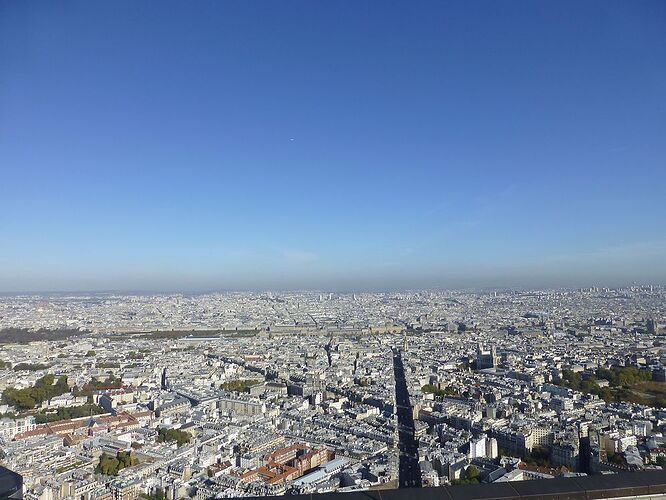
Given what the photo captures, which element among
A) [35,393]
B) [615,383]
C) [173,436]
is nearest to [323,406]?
[173,436]

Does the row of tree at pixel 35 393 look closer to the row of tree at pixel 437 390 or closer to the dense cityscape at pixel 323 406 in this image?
the dense cityscape at pixel 323 406

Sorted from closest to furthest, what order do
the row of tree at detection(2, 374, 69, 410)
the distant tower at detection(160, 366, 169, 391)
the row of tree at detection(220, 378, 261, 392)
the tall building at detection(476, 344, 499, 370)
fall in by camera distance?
the row of tree at detection(2, 374, 69, 410) < the row of tree at detection(220, 378, 261, 392) < the distant tower at detection(160, 366, 169, 391) < the tall building at detection(476, 344, 499, 370)

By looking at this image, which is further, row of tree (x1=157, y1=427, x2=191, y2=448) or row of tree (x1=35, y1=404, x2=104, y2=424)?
row of tree (x1=35, y1=404, x2=104, y2=424)

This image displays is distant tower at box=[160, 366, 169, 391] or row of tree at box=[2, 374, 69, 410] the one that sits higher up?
row of tree at box=[2, 374, 69, 410]

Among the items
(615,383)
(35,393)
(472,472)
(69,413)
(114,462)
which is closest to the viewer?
(472,472)

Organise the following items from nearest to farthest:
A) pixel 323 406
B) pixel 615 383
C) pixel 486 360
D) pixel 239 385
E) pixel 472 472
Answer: pixel 472 472 → pixel 323 406 → pixel 615 383 → pixel 239 385 → pixel 486 360

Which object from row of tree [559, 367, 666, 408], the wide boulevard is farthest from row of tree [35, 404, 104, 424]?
row of tree [559, 367, 666, 408]

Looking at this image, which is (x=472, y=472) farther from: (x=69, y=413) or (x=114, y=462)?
(x=69, y=413)

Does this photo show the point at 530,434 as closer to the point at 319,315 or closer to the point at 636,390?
the point at 636,390

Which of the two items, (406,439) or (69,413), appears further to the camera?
(69,413)

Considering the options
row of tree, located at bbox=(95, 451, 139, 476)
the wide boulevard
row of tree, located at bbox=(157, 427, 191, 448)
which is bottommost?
the wide boulevard

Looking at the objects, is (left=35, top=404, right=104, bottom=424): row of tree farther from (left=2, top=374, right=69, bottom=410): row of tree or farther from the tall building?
the tall building
